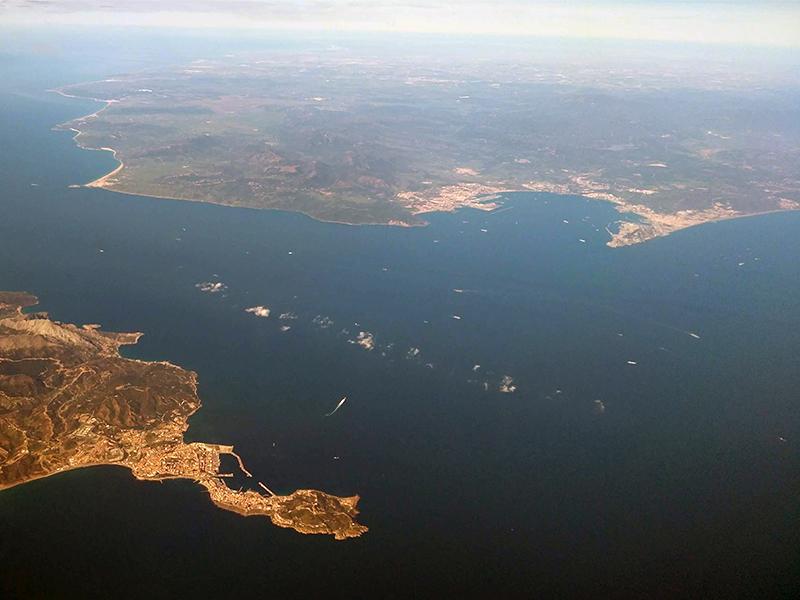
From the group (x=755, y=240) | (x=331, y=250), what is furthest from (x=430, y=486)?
(x=755, y=240)

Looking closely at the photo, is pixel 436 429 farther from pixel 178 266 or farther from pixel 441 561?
pixel 178 266

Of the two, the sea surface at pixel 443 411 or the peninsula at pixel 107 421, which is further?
the peninsula at pixel 107 421

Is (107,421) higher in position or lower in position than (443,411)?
higher

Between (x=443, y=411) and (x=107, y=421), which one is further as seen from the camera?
(x=443, y=411)

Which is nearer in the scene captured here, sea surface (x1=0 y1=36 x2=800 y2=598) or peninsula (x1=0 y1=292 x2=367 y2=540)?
sea surface (x1=0 y1=36 x2=800 y2=598)
